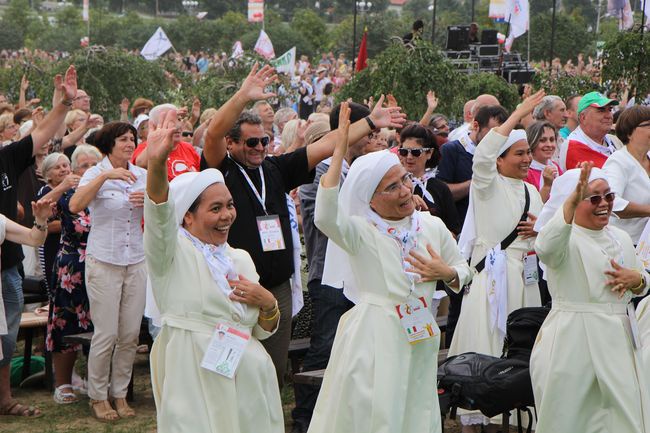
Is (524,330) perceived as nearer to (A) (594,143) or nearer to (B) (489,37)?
(A) (594,143)

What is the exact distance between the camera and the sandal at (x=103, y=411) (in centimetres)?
836

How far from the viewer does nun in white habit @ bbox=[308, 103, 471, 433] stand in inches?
234

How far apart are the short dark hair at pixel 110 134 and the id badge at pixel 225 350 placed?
3257 mm

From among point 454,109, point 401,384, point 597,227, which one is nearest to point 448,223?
point 597,227

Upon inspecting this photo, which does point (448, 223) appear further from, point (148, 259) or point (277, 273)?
point (148, 259)

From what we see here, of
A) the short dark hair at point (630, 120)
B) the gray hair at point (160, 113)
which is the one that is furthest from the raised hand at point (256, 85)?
the short dark hair at point (630, 120)

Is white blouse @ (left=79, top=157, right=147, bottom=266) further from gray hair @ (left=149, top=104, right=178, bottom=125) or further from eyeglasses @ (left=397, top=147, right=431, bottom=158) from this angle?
eyeglasses @ (left=397, top=147, right=431, bottom=158)

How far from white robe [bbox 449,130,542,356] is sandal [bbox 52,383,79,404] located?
300 cm

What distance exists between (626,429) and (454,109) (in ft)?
29.7

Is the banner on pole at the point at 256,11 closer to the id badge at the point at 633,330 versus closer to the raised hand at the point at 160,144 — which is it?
the id badge at the point at 633,330

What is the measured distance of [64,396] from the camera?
880cm

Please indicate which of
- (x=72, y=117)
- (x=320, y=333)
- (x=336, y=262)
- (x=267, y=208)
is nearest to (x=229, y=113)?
(x=267, y=208)

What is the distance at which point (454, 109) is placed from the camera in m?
15.0

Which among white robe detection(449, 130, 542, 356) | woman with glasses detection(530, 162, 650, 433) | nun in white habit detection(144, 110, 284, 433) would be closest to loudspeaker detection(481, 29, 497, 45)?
white robe detection(449, 130, 542, 356)
